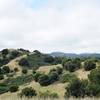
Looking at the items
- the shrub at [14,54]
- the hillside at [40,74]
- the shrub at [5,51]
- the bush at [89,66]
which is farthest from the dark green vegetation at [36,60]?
the bush at [89,66]

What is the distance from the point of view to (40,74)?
83062 millimetres

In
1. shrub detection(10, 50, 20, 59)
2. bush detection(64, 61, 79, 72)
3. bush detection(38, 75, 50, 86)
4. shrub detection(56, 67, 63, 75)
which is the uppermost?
shrub detection(10, 50, 20, 59)

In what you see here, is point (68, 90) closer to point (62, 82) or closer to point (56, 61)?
point (62, 82)

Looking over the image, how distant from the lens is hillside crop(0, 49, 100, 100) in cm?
6116

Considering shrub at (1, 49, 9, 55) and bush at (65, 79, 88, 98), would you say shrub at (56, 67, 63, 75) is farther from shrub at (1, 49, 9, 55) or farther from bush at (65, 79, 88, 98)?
shrub at (1, 49, 9, 55)

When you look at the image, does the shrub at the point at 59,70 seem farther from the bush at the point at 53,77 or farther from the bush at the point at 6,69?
the bush at the point at 6,69

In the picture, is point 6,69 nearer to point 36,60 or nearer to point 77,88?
point 36,60

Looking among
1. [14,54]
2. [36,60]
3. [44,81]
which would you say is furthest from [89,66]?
[14,54]

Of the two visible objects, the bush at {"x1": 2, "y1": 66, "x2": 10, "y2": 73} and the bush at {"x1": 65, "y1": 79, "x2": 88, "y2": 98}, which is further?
the bush at {"x1": 2, "y1": 66, "x2": 10, "y2": 73}

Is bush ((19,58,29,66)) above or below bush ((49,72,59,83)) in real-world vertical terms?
above

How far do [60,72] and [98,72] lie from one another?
25793 millimetres

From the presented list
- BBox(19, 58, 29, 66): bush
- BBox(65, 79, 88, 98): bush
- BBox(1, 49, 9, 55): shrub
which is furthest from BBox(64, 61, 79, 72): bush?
BBox(1, 49, 9, 55): shrub

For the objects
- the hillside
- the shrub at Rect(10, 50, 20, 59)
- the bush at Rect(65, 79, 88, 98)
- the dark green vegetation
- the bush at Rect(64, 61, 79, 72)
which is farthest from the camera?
the shrub at Rect(10, 50, 20, 59)

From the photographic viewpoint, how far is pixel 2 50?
128m
